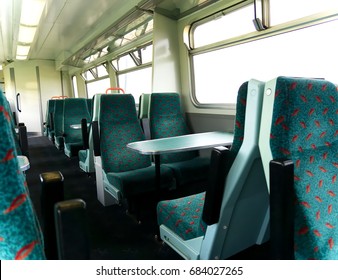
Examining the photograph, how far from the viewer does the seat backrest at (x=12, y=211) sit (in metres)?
0.48

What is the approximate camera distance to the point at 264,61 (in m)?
2.82

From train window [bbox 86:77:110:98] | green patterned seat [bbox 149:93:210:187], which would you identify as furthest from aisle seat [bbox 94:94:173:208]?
train window [bbox 86:77:110:98]

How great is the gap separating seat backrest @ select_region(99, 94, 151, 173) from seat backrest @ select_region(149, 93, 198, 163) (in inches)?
13.8

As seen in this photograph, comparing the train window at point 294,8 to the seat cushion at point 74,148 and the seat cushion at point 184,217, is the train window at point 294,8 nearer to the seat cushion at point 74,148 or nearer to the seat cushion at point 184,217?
the seat cushion at point 184,217

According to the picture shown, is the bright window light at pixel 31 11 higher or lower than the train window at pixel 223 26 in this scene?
higher

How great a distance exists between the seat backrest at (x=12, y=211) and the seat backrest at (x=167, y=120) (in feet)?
8.62

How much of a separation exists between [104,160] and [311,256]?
209cm

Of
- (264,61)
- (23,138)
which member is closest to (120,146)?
(23,138)

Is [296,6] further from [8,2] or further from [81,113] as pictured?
[8,2]

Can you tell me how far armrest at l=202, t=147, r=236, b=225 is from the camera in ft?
3.49

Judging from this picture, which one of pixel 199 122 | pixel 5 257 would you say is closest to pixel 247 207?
pixel 5 257

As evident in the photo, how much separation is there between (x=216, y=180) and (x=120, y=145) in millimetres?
1775

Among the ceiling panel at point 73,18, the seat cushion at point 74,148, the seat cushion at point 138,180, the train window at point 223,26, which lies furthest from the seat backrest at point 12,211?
the seat cushion at point 74,148

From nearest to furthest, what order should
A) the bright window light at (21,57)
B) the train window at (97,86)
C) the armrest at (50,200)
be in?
the armrest at (50,200), the train window at (97,86), the bright window light at (21,57)
